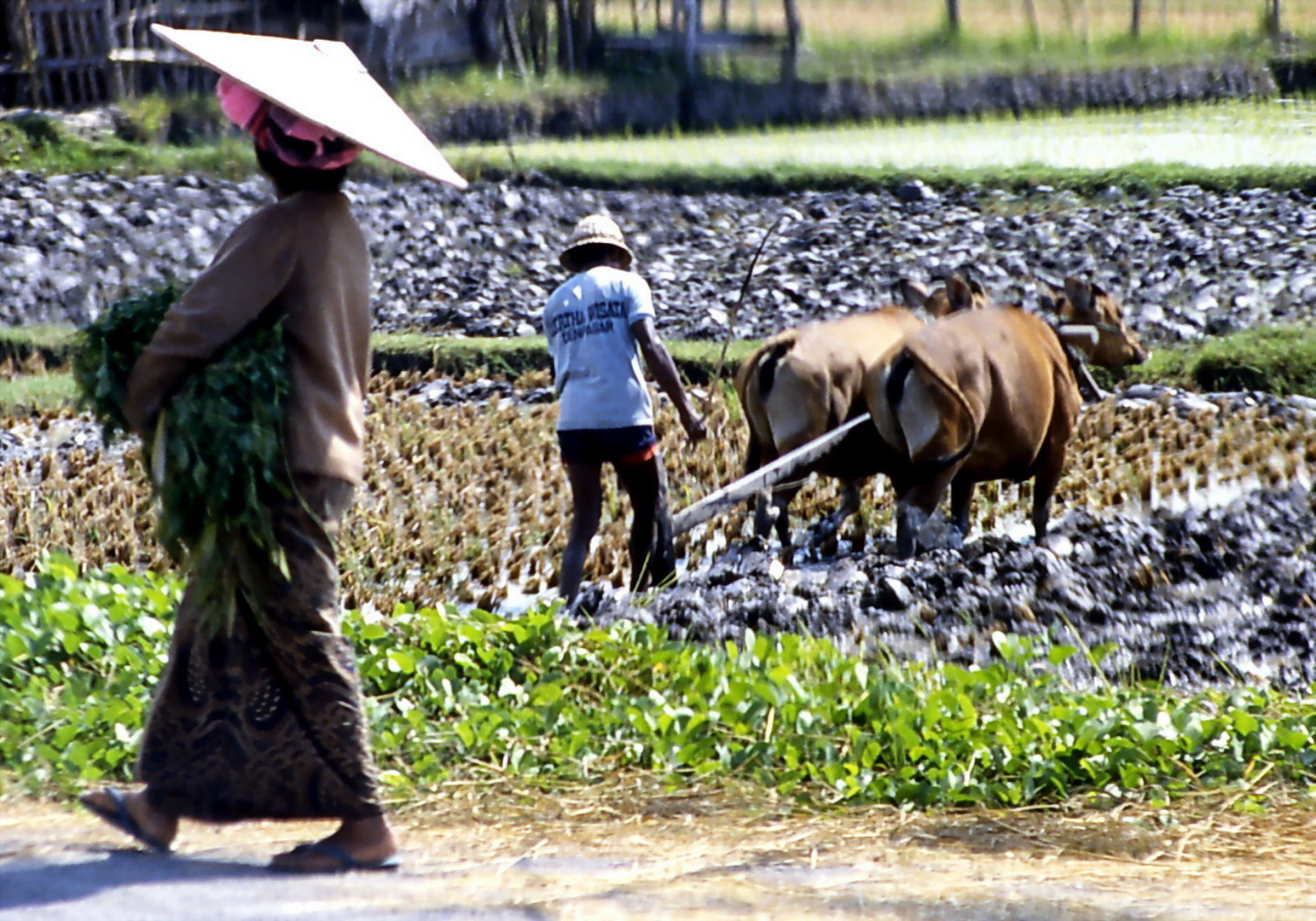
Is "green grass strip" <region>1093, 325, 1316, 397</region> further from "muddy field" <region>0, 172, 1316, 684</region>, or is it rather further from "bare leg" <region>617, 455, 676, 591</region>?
"bare leg" <region>617, 455, 676, 591</region>

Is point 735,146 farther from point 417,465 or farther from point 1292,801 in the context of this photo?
point 1292,801

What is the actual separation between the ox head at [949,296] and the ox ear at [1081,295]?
55cm

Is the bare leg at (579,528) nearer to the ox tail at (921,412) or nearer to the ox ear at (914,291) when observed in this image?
the ox tail at (921,412)

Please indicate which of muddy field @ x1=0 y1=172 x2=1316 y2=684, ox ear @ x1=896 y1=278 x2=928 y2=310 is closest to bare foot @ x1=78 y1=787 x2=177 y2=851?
muddy field @ x1=0 y1=172 x2=1316 y2=684

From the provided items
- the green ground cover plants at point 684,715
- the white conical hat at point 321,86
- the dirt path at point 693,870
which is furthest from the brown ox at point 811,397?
the white conical hat at point 321,86

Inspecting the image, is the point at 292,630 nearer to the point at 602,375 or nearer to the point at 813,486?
the point at 602,375

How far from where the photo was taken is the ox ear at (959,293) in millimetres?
9109

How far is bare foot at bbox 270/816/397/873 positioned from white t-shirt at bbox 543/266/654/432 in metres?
2.76

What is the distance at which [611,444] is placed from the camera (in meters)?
6.32

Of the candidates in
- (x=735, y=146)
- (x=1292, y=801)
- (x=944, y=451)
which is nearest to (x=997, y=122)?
(x=735, y=146)

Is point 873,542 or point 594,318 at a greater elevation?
point 594,318

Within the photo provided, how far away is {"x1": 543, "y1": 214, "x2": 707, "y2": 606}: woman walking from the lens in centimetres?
627

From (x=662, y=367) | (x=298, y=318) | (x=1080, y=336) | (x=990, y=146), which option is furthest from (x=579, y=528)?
(x=990, y=146)

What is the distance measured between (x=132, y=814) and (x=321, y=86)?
1.53 metres
